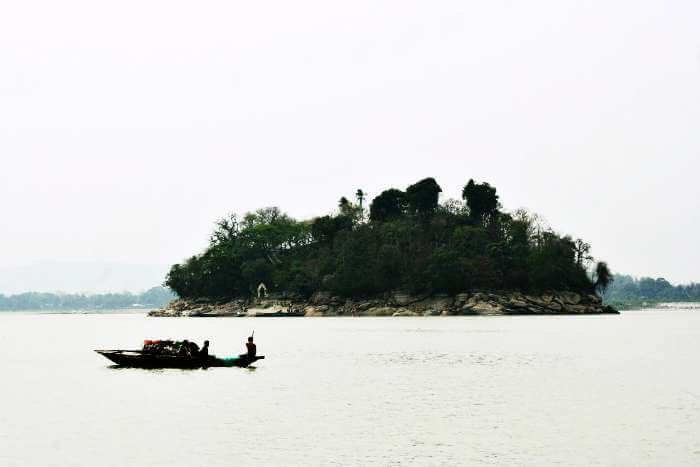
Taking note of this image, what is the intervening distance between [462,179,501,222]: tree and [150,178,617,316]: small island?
0.23 metres

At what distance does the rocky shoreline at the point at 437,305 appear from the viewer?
16625 centimetres

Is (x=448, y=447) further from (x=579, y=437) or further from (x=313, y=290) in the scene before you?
(x=313, y=290)

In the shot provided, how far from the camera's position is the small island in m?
166

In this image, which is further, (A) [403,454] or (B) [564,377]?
(B) [564,377]

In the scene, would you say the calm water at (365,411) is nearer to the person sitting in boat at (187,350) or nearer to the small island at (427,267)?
the person sitting in boat at (187,350)

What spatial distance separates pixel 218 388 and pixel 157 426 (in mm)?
13478

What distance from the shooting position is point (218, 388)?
48812 mm

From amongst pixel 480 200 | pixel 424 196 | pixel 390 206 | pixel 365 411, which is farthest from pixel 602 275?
pixel 365 411

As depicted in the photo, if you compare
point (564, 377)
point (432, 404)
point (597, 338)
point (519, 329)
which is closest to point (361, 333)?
point (519, 329)

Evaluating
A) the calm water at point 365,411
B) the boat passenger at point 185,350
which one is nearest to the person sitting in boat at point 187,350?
the boat passenger at point 185,350

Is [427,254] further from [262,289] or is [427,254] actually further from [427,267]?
[262,289]

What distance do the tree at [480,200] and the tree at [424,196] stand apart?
7.04 meters

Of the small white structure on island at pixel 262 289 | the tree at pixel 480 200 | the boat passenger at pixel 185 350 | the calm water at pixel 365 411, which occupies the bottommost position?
the calm water at pixel 365 411

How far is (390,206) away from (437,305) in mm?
34717
